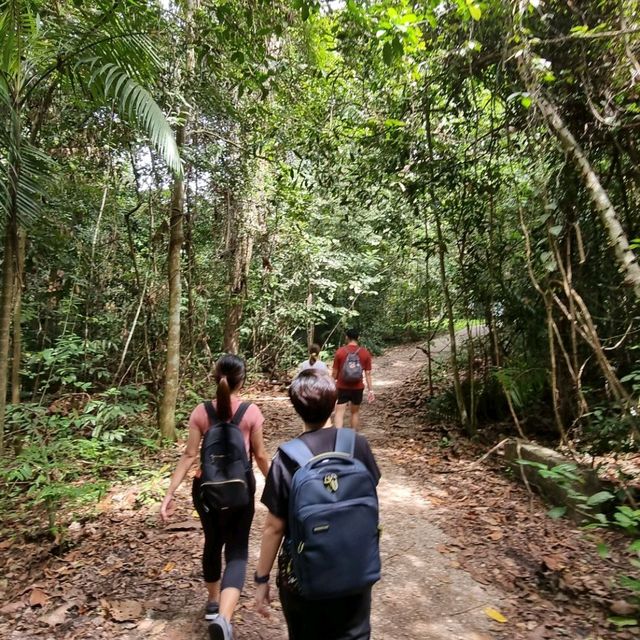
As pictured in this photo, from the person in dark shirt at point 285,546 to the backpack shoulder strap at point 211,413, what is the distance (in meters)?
0.84

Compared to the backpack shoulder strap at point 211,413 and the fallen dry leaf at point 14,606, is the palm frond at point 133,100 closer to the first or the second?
the backpack shoulder strap at point 211,413

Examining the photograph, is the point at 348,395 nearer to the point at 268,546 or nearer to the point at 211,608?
the point at 211,608

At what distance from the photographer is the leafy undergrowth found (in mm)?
3322

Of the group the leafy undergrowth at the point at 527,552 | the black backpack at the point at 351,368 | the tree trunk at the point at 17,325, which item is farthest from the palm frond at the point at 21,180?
the leafy undergrowth at the point at 527,552

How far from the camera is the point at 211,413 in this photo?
2.90 metres

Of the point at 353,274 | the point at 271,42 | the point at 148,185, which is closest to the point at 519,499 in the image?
the point at 148,185

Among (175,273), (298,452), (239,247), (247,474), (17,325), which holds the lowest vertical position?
(247,474)

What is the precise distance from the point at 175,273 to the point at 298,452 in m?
5.72

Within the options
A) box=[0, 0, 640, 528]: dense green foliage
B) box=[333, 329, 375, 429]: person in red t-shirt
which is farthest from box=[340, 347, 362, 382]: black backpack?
box=[0, 0, 640, 528]: dense green foliage

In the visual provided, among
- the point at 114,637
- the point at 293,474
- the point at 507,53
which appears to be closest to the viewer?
the point at 293,474

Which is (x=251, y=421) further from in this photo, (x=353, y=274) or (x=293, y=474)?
(x=353, y=274)

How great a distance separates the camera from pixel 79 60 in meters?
4.69

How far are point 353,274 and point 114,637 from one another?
11971 millimetres

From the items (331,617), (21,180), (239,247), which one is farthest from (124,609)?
(239,247)
